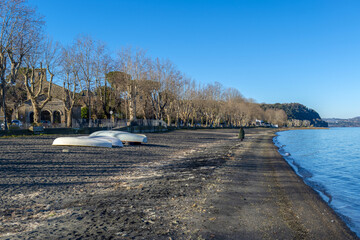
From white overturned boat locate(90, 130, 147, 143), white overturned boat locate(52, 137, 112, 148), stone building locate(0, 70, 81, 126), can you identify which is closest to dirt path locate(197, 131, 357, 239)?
white overturned boat locate(52, 137, 112, 148)

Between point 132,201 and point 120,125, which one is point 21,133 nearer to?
point 120,125

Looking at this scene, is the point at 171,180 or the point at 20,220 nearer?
the point at 20,220

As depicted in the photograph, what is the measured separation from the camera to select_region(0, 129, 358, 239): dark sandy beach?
567 centimetres

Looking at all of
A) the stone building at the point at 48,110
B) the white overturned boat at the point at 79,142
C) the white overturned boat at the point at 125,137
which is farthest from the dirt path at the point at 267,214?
the stone building at the point at 48,110

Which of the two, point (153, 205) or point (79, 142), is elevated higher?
point (79, 142)

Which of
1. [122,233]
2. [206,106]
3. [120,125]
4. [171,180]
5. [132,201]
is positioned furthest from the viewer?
[206,106]

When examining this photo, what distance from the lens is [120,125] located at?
45188mm

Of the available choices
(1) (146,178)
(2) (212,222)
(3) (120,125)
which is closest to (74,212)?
(2) (212,222)

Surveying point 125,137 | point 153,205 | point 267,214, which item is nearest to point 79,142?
point 125,137

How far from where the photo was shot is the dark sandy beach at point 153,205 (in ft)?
18.6

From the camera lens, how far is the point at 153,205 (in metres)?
7.45

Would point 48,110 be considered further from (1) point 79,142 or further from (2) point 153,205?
(2) point 153,205

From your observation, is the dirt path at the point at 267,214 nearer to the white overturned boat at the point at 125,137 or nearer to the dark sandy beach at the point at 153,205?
the dark sandy beach at the point at 153,205

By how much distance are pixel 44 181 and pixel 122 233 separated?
5813 millimetres
